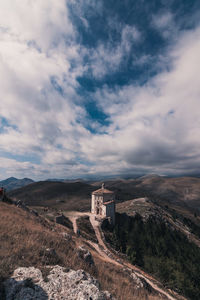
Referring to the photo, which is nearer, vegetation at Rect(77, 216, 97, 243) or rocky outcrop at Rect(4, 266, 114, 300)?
rocky outcrop at Rect(4, 266, 114, 300)

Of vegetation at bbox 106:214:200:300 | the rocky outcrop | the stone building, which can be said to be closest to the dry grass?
the rocky outcrop

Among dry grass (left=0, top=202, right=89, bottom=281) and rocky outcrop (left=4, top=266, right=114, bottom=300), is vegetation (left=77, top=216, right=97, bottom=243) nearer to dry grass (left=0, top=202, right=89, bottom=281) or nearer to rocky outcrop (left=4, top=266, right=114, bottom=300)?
dry grass (left=0, top=202, right=89, bottom=281)

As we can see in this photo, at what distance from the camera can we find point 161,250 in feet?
178

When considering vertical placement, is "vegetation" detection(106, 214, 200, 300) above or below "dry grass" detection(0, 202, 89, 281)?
below

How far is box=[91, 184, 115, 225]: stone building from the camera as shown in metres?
63.8

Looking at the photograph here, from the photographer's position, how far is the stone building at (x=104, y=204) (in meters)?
63.8

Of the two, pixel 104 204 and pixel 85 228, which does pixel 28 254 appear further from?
pixel 104 204

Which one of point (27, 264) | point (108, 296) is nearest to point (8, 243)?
point (27, 264)

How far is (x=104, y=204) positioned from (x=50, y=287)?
60.6m

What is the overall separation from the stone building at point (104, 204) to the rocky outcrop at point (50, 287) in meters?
58.8

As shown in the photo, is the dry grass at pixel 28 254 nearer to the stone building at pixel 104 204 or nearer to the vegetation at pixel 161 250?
the vegetation at pixel 161 250

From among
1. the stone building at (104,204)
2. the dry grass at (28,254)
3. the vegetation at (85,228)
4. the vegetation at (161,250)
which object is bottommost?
the vegetation at (161,250)

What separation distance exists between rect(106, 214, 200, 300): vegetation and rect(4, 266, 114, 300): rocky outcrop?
3992cm

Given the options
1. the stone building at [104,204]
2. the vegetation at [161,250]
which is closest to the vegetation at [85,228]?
the vegetation at [161,250]
